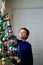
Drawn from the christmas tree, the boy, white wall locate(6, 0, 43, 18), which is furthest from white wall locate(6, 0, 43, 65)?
the christmas tree

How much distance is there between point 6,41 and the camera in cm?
272

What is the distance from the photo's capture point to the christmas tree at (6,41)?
8.80ft

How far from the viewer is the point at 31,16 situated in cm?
495

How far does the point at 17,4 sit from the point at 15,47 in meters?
2.33

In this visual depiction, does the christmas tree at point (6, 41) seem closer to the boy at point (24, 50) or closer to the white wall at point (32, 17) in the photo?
the boy at point (24, 50)

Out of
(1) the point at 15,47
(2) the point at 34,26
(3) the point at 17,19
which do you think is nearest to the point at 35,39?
(2) the point at 34,26

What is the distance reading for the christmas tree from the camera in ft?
8.80

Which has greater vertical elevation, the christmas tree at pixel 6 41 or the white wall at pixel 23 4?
the white wall at pixel 23 4

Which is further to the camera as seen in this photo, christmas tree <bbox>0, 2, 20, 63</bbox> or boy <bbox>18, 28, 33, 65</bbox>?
boy <bbox>18, 28, 33, 65</bbox>

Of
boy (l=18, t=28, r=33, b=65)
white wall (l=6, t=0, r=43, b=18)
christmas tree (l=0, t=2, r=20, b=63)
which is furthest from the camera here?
white wall (l=6, t=0, r=43, b=18)

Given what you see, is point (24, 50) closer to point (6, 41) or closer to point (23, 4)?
point (6, 41)

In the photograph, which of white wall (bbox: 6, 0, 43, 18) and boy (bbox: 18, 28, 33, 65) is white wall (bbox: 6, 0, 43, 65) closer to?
white wall (bbox: 6, 0, 43, 18)

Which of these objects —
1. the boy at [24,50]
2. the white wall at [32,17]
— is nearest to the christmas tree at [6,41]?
the boy at [24,50]

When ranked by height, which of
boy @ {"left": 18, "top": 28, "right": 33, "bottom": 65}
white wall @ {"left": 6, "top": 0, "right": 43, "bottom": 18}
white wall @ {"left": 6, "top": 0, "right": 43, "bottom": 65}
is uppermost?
white wall @ {"left": 6, "top": 0, "right": 43, "bottom": 18}
